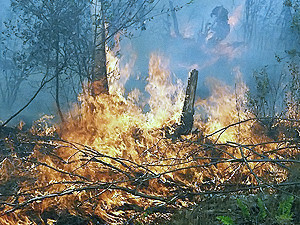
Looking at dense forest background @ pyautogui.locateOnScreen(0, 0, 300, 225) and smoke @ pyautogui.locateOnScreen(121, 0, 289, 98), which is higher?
smoke @ pyautogui.locateOnScreen(121, 0, 289, 98)

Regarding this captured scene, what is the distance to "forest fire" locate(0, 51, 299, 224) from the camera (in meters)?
2.35

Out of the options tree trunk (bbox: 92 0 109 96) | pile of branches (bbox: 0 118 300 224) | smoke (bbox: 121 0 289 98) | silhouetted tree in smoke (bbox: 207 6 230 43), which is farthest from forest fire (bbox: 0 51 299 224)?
silhouetted tree in smoke (bbox: 207 6 230 43)

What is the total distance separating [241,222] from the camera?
2072 mm

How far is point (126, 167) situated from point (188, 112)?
2872mm

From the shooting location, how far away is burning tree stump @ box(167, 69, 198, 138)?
223 inches

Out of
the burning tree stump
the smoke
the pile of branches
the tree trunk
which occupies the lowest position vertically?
the pile of branches

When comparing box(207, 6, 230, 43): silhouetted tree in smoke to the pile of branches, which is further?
box(207, 6, 230, 43): silhouetted tree in smoke

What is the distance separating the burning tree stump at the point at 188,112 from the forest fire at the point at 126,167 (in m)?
0.17

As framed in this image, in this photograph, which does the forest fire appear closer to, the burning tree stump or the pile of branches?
the pile of branches

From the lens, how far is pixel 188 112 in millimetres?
5738

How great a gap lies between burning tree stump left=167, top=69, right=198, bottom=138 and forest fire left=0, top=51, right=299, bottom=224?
0.17 meters

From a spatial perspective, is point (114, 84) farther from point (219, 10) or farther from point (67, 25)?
point (219, 10)

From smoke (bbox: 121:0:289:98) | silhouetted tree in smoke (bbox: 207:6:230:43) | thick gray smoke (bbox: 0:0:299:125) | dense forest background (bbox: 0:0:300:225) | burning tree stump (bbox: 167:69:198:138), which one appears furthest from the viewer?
silhouetted tree in smoke (bbox: 207:6:230:43)

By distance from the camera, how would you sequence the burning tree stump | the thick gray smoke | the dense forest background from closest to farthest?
the dense forest background < the burning tree stump < the thick gray smoke
